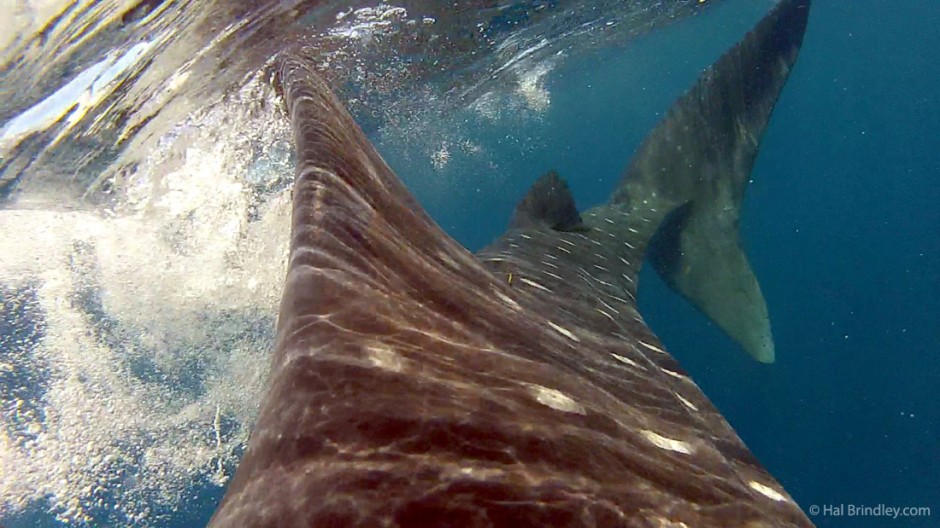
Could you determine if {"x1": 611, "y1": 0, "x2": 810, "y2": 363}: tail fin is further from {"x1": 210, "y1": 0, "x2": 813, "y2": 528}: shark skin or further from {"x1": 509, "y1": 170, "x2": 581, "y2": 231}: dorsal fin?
{"x1": 210, "y1": 0, "x2": 813, "y2": 528}: shark skin

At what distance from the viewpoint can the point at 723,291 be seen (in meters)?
7.37

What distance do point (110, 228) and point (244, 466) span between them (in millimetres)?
14814

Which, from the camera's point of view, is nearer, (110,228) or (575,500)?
(575,500)

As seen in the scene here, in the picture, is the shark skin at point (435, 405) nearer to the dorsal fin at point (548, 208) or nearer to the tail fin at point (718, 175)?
the dorsal fin at point (548, 208)

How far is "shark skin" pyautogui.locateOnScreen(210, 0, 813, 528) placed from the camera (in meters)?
1.02

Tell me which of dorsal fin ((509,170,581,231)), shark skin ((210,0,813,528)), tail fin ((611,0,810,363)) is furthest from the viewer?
tail fin ((611,0,810,363))

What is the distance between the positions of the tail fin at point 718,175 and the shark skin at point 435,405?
5.01 meters

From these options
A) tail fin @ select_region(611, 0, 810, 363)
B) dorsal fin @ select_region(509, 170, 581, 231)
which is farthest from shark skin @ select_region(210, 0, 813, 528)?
tail fin @ select_region(611, 0, 810, 363)

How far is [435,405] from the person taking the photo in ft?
4.00

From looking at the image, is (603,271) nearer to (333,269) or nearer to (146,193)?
(333,269)

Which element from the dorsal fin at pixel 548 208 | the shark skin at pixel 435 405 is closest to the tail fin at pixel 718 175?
the dorsal fin at pixel 548 208

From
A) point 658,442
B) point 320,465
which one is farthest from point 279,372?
point 658,442

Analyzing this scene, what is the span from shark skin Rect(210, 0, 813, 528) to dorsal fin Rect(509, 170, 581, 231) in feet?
12.0

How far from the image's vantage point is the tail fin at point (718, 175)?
279 inches
